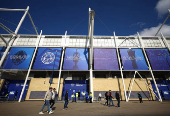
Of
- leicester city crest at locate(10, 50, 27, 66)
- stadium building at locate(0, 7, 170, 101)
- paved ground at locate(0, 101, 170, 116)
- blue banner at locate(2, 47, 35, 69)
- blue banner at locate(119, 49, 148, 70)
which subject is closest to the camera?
paved ground at locate(0, 101, 170, 116)

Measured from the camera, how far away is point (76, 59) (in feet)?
72.0

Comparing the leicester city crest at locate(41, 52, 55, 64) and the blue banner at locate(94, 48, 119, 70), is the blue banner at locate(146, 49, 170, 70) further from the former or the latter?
the leicester city crest at locate(41, 52, 55, 64)

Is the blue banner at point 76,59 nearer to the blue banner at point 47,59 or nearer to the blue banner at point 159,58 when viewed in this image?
the blue banner at point 47,59

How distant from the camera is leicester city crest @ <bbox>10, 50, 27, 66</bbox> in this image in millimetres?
20812

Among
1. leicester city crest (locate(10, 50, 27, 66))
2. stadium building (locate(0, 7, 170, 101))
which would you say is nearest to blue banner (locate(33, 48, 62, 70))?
stadium building (locate(0, 7, 170, 101))

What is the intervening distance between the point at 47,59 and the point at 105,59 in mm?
14498

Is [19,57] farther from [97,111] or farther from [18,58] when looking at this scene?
[97,111]

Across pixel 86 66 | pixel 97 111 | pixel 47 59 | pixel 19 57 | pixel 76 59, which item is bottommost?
pixel 97 111

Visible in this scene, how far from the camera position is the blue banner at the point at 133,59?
67.9ft

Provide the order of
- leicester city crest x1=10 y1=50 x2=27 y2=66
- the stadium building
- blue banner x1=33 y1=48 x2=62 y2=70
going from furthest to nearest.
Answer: leicester city crest x1=10 y1=50 x2=27 y2=66
blue banner x1=33 y1=48 x2=62 y2=70
the stadium building

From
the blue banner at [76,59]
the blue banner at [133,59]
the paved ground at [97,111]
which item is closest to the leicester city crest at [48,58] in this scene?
the blue banner at [76,59]

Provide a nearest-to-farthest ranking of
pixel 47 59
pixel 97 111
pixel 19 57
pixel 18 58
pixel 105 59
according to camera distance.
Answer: pixel 97 111, pixel 18 58, pixel 19 57, pixel 47 59, pixel 105 59

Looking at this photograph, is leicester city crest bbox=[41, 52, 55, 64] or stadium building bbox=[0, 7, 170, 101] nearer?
stadium building bbox=[0, 7, 170, 101]

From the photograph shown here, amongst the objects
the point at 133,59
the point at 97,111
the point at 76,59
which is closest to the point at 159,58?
the point at 133,59
